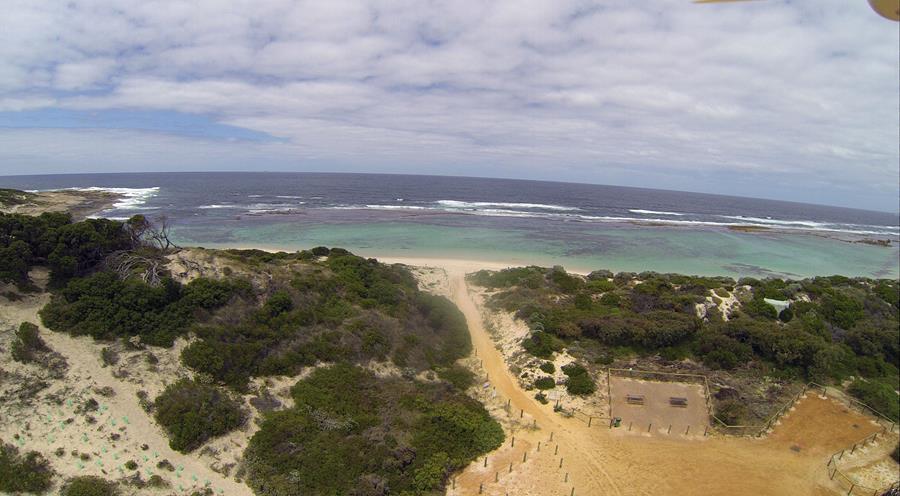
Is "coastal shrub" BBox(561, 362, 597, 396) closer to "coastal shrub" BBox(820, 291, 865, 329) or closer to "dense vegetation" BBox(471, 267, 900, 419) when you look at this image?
"dense vegetation" BBox(471, 267, 900, 419)

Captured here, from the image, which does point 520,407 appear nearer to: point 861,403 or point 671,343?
point 671,343

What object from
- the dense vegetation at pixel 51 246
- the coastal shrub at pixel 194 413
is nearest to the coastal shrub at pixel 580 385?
the coastal shrub at pixel 194 413

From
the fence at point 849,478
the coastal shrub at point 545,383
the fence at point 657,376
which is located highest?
the fence at point 657,376

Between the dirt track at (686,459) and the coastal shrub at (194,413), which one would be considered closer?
the coastal shrub at (194,413)

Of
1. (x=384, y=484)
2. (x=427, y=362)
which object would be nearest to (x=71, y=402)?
(x=384, y=484)

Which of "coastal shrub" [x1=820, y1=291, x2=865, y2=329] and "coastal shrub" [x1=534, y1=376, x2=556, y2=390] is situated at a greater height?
"coastal shrub" [x1=820, y1=291, x2=865, y2=329]

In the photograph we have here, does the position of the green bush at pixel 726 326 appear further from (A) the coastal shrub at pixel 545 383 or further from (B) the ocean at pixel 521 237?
(B) the ocean at pixel 521 237

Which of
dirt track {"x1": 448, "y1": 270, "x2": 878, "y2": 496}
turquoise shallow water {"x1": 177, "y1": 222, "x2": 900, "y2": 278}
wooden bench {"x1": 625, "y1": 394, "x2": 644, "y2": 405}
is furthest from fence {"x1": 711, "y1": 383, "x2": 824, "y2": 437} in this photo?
turquoise shallow water {"x1": 177, "y1": 222, "x2": 900, "y2": 278}
